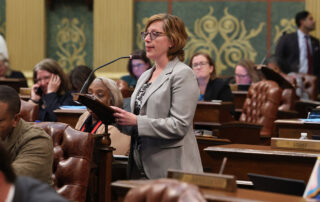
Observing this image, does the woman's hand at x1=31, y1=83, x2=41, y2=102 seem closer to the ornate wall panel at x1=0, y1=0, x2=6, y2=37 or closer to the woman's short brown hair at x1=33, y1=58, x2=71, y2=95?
the woman's short brown hair at x1=33, y1=58, x2=71, y2=95

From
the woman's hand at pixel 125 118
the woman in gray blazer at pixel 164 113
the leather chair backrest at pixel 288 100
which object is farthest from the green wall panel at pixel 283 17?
the woman's hand at pixel 125 118

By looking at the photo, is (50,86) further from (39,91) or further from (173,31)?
(173,31)

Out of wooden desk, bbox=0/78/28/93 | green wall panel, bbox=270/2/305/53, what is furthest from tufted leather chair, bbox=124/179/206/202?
green wall panel, bbox=270/2/305/53

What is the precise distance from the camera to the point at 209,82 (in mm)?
6902

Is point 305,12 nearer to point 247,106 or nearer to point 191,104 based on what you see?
point 247,106

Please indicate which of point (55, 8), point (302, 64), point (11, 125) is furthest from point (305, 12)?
point (11, 125)

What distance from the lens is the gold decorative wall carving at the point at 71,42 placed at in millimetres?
9820

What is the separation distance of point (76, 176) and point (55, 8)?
6.86m

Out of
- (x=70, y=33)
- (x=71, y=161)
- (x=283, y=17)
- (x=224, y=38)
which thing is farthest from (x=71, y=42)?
(x=71, y=161)

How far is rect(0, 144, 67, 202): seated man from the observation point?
1.69 meters

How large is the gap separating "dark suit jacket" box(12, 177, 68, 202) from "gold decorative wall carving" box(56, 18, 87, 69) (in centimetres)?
816

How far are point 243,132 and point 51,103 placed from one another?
1.88m

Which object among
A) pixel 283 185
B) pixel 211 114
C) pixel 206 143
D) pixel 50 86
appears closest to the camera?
pixel 283 185

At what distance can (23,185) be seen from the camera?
1721mm
